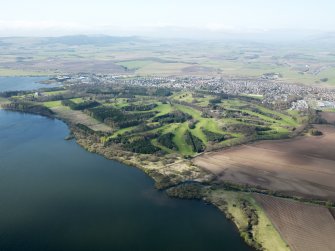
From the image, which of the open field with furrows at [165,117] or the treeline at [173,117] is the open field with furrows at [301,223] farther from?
the treeline at [173,117]

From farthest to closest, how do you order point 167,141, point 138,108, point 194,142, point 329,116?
point 138,108 < point 329,116 < point 194,142 < point 167,141

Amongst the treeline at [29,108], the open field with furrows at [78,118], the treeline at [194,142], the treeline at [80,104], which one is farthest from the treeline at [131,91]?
the treeline at [194,142]

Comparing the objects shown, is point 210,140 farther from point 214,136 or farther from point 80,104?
point 80,104

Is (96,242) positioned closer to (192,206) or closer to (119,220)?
(119,220)

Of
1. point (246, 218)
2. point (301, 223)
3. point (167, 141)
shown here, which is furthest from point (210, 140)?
point (301, 223)

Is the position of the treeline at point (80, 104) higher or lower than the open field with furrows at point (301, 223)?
higher

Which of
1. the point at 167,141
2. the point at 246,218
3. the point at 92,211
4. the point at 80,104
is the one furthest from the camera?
the point at 80,104
